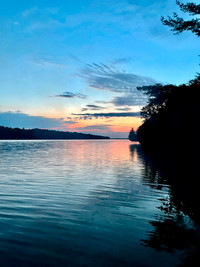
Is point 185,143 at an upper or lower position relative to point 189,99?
lower

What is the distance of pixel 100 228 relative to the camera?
8688 millimetres

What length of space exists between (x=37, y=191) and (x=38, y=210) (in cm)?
417

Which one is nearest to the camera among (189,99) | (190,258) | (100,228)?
(190,258)

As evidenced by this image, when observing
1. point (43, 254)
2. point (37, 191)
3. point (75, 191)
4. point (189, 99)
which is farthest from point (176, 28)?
point (43, 254)

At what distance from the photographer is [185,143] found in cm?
2556

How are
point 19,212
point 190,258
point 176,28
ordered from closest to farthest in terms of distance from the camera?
point 190,258 < point 19,212 < point 176,28

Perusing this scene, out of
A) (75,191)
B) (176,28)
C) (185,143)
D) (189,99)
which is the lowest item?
(75,191)

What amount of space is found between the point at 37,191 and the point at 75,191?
2.42 meters

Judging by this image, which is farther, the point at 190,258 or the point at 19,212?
the point at 19,212

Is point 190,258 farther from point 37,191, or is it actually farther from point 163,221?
point 37,191

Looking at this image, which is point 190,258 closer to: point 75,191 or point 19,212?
point 19,212

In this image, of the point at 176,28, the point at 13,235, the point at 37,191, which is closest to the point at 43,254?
the point at 13,235

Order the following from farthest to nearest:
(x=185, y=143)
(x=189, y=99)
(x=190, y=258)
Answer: (x=189, y=99) < (x=185, y=143) < (x=190, y=258)

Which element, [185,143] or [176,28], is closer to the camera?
[176,28]
